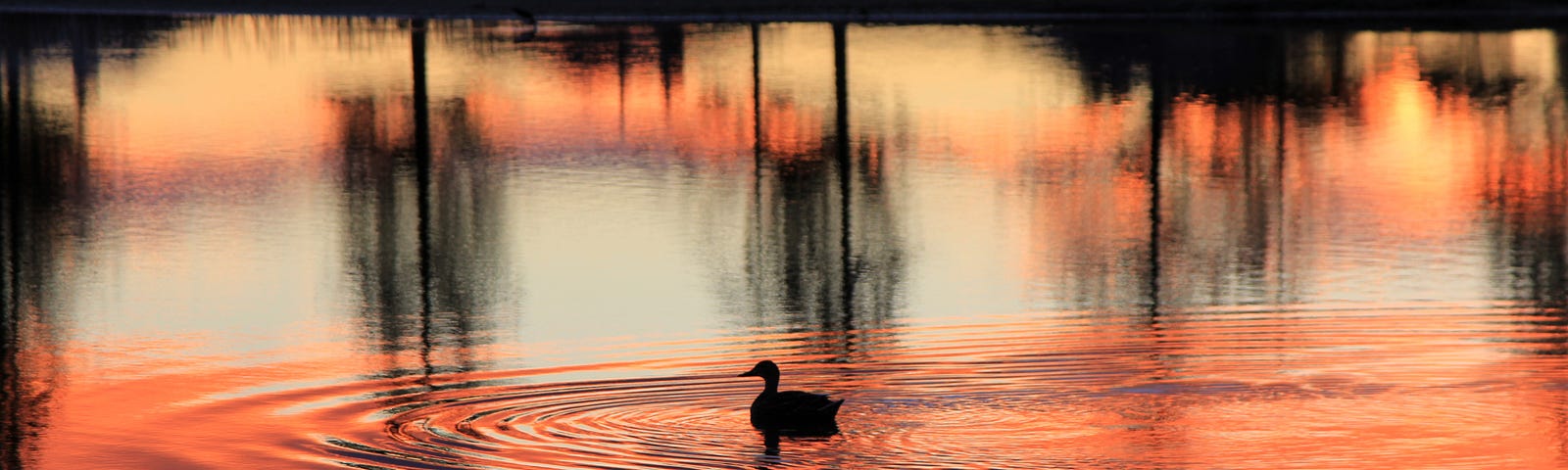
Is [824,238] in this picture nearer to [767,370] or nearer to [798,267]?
[798,267]

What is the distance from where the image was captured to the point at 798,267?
1930cm

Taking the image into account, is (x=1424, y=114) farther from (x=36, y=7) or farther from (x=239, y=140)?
(x=36, y=7)

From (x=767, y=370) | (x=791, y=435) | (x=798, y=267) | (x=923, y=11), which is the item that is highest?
(x=923, y=11)

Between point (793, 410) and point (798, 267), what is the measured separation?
262 inches

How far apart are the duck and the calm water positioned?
147mm

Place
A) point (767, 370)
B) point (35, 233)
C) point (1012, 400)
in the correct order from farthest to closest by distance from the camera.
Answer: point (35, 233)
point (1012, 400)
point (767, 370)

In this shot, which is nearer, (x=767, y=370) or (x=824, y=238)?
(x=767, y=370)

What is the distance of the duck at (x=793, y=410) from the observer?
12664 millimetres

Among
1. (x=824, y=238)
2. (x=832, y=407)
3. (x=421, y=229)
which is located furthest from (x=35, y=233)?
(x=832, y=407)

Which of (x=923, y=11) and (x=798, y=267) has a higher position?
(x=923, y=11)

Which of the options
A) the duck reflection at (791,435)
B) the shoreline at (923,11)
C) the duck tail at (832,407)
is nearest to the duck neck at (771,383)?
the duck reflection at (791,435)

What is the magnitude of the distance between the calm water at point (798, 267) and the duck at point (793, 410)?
15 centimetres

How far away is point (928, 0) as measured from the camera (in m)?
54.1

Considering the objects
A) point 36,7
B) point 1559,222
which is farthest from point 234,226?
point 36,7
